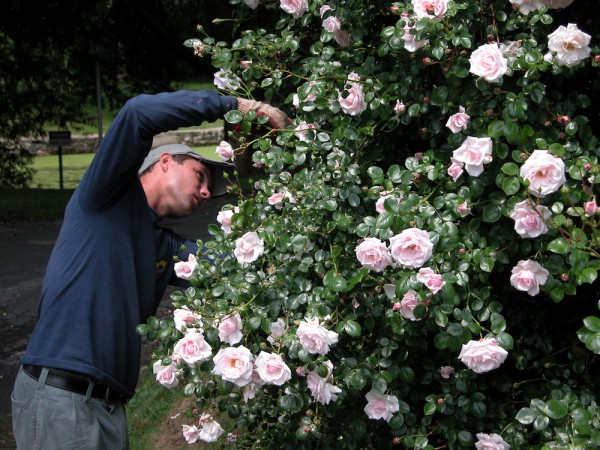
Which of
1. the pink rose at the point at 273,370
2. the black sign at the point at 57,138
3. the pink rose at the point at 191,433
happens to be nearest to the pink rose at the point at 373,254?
the pink rose at the point at 273,370

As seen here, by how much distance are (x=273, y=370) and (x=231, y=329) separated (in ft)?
0.63

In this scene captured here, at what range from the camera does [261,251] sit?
2.59m

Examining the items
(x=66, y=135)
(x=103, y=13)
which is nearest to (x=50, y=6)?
(x=103, y=13)

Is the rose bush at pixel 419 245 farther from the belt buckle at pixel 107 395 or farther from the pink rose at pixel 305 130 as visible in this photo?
the belt buckle at pixel 107 395

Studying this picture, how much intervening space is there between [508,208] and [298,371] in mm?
742

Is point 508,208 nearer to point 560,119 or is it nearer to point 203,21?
point 560,119

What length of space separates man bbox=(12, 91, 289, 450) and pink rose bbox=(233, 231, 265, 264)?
423mm

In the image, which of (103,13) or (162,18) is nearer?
(162,18)

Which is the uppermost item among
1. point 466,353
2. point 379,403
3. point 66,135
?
point 466,353

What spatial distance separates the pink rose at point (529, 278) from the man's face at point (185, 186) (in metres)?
1.29

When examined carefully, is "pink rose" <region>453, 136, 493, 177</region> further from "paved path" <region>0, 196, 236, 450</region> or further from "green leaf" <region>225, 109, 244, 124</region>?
"paved path" <region>0, 196, 236, 450</region>

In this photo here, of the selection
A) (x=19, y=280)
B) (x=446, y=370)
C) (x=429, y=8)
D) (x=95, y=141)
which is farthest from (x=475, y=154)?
(x=95, y=141)

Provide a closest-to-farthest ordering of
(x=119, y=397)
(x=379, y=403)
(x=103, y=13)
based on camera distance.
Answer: (x=379, y=403)
(x=119, y=397)
(x=103, y=13)

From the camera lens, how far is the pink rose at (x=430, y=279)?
2324 millimetres
